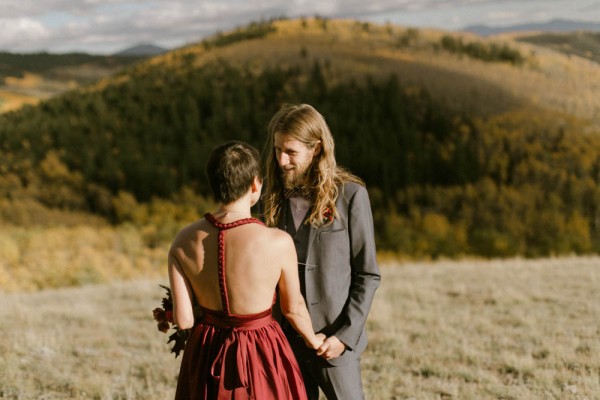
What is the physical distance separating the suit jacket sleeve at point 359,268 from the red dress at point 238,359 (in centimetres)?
28

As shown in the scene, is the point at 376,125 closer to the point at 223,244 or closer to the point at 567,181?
the point at 567,181

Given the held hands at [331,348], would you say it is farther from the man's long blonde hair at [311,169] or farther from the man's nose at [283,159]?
the man's nose at [283,159]

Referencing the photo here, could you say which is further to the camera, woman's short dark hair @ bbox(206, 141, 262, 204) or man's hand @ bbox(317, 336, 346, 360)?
man's hand @ bbox(317, 336, 346, 360)

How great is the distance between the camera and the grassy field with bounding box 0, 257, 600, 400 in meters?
5.20

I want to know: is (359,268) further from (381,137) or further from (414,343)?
(381,137)

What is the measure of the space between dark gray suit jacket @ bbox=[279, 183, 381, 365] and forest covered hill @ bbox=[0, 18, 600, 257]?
153 ft

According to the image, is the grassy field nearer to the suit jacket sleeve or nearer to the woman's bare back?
the suit jacket sleeve

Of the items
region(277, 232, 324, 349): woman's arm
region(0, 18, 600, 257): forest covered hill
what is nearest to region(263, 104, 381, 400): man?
region(277, 232, 324, 349): woman's arm

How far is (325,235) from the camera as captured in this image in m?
2.46

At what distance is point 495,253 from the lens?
5262 centimetres

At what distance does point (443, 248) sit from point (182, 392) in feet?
171

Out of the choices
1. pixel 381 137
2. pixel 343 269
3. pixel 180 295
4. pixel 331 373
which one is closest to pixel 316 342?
pixel 331 373

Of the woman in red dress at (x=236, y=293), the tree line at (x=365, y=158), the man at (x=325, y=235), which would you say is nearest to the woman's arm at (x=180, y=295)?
the woman in red dress at (x=236, y=293)

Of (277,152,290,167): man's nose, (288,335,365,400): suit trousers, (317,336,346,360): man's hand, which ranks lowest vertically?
(288,335,365,400): suit trousers
